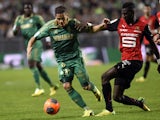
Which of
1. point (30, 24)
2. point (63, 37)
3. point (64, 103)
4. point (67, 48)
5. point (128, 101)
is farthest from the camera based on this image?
point (30, 24)

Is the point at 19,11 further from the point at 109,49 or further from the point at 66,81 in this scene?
the point at 66,81

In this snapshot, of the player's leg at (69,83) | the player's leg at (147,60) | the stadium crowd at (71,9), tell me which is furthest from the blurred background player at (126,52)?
the stadium crowd at (71,9)

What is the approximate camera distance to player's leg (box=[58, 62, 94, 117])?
40.3 feet

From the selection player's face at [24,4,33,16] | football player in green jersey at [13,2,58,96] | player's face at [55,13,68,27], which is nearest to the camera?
player's face at [55,13,68,27]

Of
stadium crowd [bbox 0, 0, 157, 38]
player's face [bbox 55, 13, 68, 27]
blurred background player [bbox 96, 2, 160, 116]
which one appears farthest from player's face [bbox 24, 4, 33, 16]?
stadium crowd [bbox 0, 0, 157, 38]

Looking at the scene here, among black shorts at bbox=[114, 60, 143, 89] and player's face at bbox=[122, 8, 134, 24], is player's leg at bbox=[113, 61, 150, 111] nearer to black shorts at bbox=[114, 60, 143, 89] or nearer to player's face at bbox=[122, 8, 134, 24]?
black shorts at bbox=[114, 60, 143, 89]

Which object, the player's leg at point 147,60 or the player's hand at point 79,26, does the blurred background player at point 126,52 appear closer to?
the player's hand at point 79,26

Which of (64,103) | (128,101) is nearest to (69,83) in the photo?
(128,101)

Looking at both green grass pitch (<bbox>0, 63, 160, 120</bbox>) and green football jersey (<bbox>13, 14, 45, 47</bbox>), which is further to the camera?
green football jersey (<bbox>13, 14, 45, 47</bbox>)

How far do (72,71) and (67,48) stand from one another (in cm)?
52

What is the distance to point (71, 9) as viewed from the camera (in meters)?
33.5

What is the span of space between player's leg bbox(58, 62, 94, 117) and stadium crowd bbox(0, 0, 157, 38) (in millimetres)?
19152

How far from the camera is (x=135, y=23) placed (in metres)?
11.9

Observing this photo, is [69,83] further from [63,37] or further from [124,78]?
[124,78]
